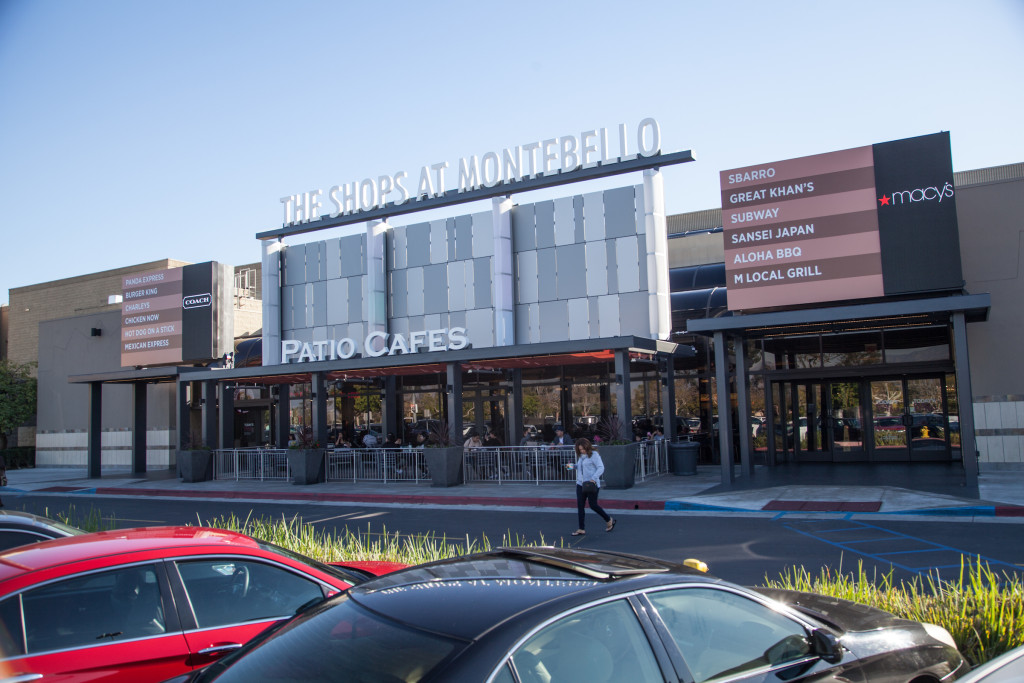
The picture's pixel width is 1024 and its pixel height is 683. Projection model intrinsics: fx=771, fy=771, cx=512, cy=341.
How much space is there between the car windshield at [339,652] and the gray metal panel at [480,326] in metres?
21.4

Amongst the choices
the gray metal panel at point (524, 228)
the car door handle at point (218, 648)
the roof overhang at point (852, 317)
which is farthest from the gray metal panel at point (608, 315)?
the car door handle at point (218, 648)

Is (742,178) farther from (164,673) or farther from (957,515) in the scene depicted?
(164,673)

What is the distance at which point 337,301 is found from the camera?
1107 inches

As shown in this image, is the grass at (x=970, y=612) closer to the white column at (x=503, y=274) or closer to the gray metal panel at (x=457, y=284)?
the white column at (x=503, y=274)

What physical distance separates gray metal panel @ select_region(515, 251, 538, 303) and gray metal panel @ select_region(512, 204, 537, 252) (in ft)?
0.83

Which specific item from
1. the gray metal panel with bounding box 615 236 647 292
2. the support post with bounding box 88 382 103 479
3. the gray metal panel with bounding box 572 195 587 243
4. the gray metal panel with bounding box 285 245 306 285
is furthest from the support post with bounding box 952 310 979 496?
the support post with bounding box 88 382 103 479

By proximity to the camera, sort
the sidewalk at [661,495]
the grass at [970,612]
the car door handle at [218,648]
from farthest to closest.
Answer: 1. the sidewalk at [661,495]
2. the grass at [970,612]
3. the car door handle at [218,648]

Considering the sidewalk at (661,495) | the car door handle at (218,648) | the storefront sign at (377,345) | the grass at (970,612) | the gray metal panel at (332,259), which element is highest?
the gray metal panel at (332,259)

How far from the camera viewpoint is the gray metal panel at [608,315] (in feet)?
75.8

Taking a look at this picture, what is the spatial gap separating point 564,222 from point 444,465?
28.2ft

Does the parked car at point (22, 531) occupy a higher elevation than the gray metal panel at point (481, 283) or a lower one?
lower

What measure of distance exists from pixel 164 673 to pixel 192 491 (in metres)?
19.9

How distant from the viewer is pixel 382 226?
2708 centimetres

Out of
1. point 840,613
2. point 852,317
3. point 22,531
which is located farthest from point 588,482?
point 840,613
